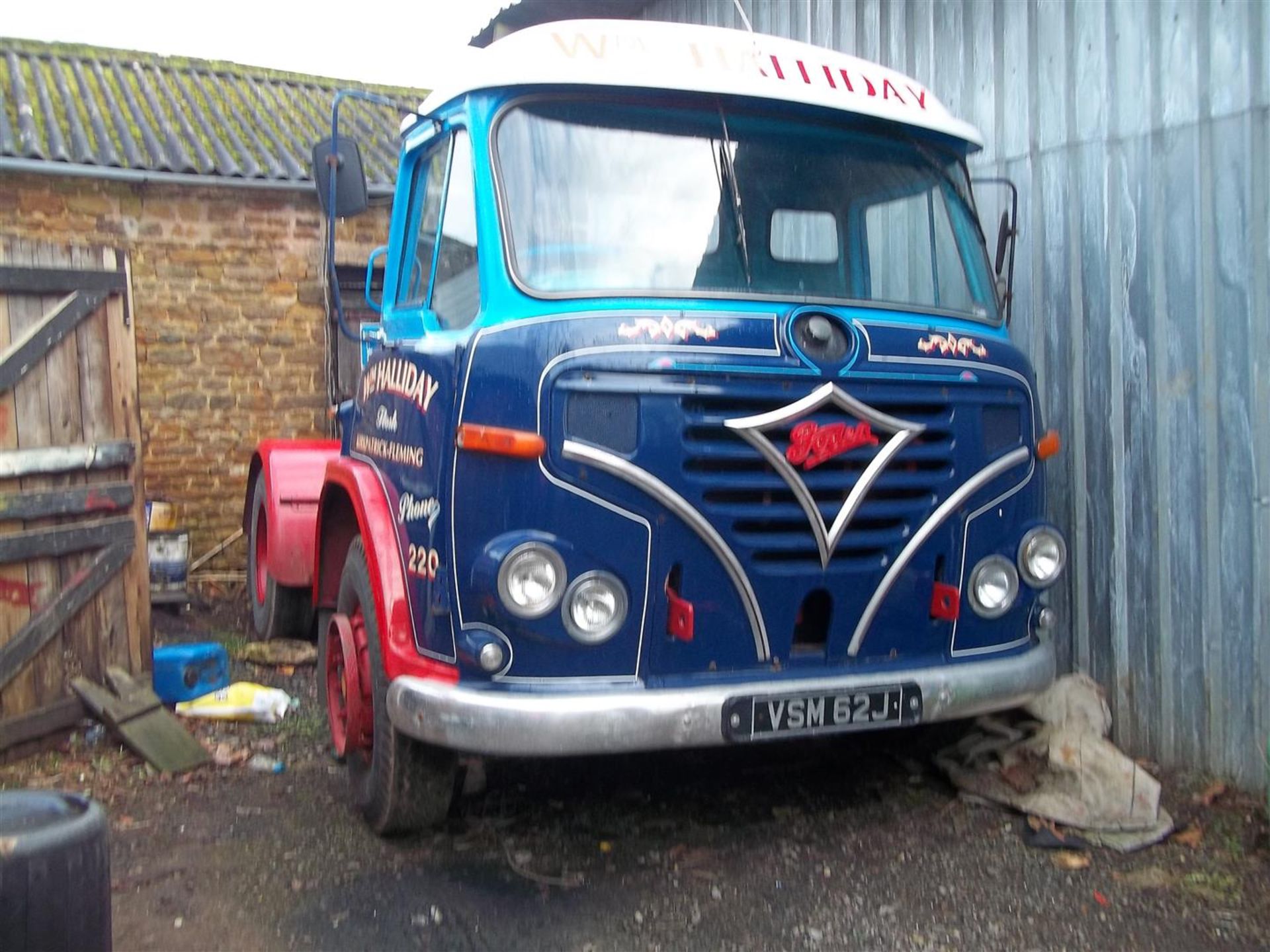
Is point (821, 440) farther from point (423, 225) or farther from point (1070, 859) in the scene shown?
point (423, 225)

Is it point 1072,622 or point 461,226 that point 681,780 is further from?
point 461,226

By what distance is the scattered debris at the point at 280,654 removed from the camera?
20.9ft

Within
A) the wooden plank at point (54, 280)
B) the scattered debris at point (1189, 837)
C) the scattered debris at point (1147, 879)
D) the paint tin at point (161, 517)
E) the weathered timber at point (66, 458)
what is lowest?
the scattered debris at point (1147, 879)

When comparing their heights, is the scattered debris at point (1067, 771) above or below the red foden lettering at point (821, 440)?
below

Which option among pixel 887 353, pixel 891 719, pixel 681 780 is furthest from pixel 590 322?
pixel 681 780

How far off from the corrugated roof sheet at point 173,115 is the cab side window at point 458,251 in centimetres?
506

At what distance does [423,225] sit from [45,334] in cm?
170

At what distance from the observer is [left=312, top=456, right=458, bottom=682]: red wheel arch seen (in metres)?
3.52

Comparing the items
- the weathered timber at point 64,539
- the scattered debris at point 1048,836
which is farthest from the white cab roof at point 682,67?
the scattered debris at point 1048,836

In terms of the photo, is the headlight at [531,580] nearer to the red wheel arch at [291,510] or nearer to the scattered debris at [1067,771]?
the scattered debris at [1067,771]

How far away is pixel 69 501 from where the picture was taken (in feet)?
15.8

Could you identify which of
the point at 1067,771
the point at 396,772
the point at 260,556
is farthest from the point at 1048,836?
the point at 260,556

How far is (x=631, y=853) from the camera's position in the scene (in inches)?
153

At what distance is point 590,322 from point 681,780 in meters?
2.07
